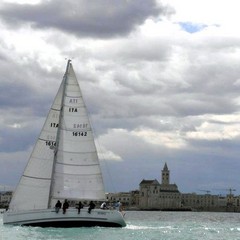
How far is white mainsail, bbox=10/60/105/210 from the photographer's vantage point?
51875 millimetres

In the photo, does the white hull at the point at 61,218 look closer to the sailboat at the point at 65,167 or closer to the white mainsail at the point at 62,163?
the sailboat at the point at 65,167

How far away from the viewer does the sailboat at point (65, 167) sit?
169 feet

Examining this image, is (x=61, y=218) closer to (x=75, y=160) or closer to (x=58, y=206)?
(x=58, y=206)

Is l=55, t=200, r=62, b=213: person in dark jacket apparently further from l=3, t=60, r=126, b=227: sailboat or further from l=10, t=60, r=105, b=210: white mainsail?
l=10, t=60, r=105, b=210: white mainsail

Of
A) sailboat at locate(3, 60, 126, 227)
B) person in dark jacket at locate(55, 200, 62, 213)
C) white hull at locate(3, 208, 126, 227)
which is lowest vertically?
white hull at locate(3, 208, 126, 227)

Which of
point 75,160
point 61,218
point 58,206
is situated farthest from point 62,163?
point 61,218

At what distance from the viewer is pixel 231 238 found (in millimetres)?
50312

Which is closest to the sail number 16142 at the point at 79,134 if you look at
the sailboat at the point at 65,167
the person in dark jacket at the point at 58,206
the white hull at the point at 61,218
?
the sailboat at the point at 65,167

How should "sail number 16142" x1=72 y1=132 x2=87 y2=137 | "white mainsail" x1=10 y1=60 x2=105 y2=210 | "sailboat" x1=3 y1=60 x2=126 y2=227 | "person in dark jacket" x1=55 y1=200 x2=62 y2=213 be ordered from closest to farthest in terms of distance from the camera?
"person in dark jacket" x1=55 y1=200 x2=62 y2=213, "sailboat" x1=3 y1=60 x2=126 y2=227, "white mainsail" x1=10 y1=60 x2=105 y2=210, "sail number 16142" x1=72 y1=132 x2=87 y2=137

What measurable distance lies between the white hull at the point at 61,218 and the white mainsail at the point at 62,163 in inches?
41.4

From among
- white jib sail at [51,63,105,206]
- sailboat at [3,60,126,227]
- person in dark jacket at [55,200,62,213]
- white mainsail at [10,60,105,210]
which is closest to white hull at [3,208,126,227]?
sailboat at [3,60,126,227]

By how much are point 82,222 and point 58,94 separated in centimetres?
1036

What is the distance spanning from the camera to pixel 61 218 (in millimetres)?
50312

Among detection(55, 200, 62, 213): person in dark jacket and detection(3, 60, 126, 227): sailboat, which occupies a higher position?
detection(3, 60, 126, 227): sailboat
